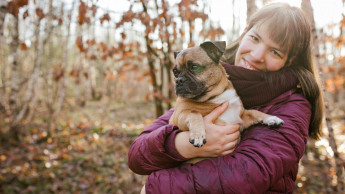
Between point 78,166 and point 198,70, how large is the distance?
6.11 m

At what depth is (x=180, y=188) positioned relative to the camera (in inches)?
73.8

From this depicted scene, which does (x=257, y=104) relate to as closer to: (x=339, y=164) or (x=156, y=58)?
(x=339, y=164)

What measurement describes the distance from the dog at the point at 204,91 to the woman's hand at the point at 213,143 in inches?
6.0

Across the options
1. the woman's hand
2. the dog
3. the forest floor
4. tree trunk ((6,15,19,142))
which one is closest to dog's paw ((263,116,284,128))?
the dog

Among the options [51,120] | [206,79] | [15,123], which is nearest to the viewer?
[206,79]

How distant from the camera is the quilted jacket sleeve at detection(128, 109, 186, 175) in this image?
84.5 inches

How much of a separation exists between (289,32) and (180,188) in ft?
5.69

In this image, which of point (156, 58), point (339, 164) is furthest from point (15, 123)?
point (339, 164)

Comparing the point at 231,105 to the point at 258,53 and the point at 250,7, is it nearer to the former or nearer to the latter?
the point at 258,53

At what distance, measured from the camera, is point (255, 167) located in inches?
68.6

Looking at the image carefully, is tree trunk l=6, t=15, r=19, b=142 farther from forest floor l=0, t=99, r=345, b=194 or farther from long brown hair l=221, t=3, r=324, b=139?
long brown hair l=221, t=3, r=324, b=139

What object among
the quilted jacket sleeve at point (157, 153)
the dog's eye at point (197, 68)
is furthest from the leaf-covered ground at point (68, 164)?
the dog's eye at point (197, 68)

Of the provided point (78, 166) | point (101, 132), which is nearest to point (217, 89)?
point (78, 166)

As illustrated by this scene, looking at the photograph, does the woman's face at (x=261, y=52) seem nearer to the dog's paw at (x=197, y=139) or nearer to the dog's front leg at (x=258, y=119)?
the dog's front leg at (x=258, y=119)
